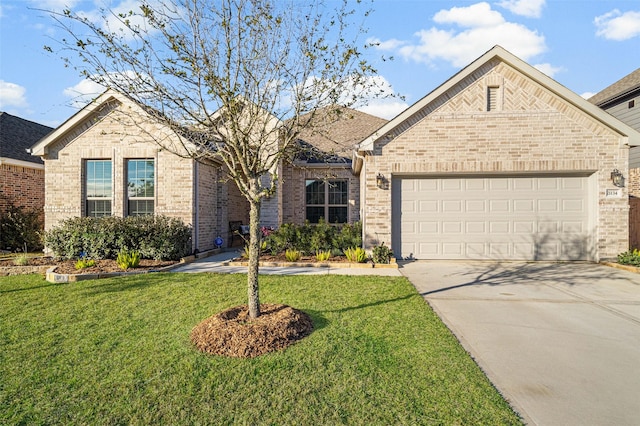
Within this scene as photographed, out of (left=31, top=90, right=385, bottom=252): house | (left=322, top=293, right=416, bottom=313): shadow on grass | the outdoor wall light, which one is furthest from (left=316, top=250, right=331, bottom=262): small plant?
the outdoor wall light

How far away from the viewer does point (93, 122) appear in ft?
33.9

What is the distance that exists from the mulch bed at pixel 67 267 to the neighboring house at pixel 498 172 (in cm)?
587

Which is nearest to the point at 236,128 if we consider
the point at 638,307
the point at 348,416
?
the point at 348,416

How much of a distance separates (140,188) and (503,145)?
10918 mm

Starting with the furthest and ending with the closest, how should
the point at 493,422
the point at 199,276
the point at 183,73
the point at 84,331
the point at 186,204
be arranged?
the point at 186,204
the point at 199,276
the point at 84,331
the point at 183,73
the point at 493,422

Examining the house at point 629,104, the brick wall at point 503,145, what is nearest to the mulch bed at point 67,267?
the brick wall at point 503,145

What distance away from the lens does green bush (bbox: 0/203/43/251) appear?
11836 mm

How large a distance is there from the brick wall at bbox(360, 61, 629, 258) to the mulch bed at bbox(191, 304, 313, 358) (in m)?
5.75

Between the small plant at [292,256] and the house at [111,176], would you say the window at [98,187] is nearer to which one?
the house at [111,176]

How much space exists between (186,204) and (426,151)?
7321mm

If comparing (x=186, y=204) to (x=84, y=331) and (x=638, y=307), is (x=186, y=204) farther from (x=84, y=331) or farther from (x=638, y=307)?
(x=638, y=307)

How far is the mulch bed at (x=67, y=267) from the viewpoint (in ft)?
25.4

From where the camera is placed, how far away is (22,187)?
42.4 feet

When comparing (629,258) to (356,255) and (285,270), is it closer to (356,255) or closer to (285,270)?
(356,255)
